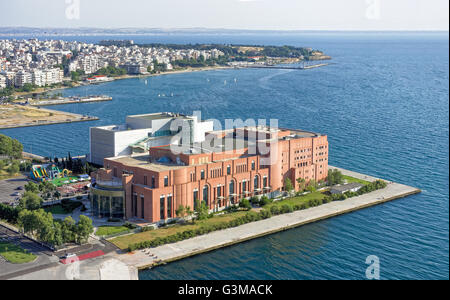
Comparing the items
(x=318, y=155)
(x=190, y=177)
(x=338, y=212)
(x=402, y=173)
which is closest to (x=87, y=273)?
(x=190, y=177)

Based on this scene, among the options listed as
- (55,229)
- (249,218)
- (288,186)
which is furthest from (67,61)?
(55,229)

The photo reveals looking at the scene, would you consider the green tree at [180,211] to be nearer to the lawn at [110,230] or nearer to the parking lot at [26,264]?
the lawn at [110,230]

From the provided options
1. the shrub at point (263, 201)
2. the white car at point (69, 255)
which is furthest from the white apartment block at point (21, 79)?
the white car at point (69, 255)

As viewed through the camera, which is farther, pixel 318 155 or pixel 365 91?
pixel 365 91

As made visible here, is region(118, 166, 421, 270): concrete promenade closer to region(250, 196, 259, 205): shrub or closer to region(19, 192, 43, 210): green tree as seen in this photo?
region(250, 196, 259, 205): shrub

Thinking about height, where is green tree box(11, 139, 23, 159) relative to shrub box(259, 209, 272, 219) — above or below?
above

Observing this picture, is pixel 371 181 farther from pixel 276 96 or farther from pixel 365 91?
pixel 365 91

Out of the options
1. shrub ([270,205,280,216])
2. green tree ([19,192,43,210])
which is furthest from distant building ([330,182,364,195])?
green tree ([19,192,43,210])
